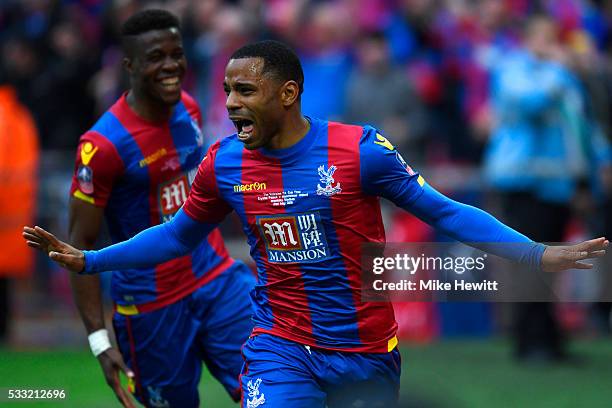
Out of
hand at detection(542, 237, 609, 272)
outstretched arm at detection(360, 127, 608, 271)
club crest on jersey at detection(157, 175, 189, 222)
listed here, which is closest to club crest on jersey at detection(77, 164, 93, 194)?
club crest on jersey at detection(157, 175, 189, 222)

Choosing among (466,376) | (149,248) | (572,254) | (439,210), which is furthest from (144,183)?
(466,376)

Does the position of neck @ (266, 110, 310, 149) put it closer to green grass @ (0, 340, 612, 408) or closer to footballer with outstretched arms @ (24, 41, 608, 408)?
footballer with outstretched arms @ (24, 41, 608, 408)

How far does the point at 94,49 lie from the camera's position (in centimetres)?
1464

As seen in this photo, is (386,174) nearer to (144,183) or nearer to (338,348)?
(338,348)

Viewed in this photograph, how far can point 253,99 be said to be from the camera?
6.17 m

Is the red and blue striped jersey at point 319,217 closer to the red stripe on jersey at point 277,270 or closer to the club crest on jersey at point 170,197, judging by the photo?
the red stripe on jersey at point 277,270

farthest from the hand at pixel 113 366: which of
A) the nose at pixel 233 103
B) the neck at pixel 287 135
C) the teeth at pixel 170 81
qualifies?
the nose at pixel 233 103

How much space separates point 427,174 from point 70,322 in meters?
3.79

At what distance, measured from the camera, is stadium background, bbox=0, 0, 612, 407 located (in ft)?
40.7

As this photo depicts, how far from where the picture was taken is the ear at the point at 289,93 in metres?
6.25

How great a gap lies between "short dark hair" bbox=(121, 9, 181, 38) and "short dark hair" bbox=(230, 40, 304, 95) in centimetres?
128

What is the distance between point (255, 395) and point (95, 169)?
1.77 metres

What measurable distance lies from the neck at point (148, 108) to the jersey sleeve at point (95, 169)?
326 millimetres

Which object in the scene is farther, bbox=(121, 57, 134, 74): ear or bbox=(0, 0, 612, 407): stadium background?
bbox=(0, 0, 612, 407): stadium background
